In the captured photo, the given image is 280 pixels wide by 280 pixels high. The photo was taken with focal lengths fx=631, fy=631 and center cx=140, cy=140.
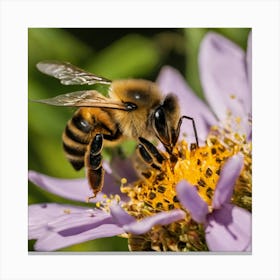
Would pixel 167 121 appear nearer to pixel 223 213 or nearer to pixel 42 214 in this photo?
pixel 223 213

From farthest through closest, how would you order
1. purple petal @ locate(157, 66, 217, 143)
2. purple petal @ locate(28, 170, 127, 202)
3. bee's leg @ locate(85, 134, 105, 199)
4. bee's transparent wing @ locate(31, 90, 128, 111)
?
purple petal @ locate(157, 66, 217, 143)
purple petal @ locate(28, 170, 127, 202)
bee's leg @ locate(85, 134, 105, 199)
bee's transparent wing @ locate(31, 90, 128, 111)

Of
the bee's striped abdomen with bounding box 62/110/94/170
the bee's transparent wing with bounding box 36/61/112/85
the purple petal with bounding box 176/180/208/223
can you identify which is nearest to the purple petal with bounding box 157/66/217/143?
the bee's transparent wing with bounding box 36/61/112/85

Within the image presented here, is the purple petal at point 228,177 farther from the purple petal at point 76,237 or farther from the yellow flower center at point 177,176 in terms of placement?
the purple petal at point 76,237

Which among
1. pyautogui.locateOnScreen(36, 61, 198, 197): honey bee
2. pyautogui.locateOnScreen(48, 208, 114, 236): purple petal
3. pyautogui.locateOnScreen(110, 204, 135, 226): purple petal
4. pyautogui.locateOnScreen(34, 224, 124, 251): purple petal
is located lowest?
pyautogui.locateOnScreen(34, 224, 124, 251): purple petal

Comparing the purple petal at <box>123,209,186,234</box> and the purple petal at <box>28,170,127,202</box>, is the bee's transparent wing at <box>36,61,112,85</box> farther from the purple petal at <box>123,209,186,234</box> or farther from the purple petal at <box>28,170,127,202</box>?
the purple petal at <box>123,209,186,234</box>

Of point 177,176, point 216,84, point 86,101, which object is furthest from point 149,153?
point 216,84

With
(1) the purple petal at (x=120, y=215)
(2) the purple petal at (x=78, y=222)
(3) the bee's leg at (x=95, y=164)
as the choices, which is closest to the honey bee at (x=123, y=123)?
(3) the bee's leg at (x=95, y=164)
